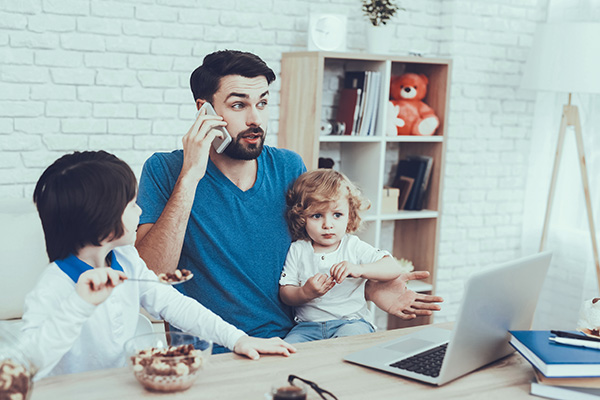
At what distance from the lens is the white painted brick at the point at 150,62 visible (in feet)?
9.96

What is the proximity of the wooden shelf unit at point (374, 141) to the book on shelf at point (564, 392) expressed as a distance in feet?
6.45

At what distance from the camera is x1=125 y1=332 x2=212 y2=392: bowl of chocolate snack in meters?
1.22

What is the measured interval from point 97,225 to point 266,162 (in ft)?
2.89

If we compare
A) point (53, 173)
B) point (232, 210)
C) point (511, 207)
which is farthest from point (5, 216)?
point (511, 207)

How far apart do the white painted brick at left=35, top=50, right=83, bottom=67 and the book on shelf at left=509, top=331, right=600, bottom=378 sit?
86.4 inches

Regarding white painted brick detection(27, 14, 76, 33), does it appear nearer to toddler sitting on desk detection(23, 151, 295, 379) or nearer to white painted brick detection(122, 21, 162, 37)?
white painted brick detection(122, 21, 162, 37)

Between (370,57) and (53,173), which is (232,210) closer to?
(53,173)

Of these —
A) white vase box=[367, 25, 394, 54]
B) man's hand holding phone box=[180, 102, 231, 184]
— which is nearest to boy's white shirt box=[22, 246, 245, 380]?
man's hand holding phone box=[180, 102, 231, 184]

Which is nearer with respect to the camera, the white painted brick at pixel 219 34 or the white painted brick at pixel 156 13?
the white painted brick at pixel 156 13

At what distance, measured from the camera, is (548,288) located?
12.9ft

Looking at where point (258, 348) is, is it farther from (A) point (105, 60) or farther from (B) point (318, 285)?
(A) point (105, 60)

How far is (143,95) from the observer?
3.08 metres

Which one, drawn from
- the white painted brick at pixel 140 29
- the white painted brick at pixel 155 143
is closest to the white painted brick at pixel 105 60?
the white painted brick at pixel 140 29

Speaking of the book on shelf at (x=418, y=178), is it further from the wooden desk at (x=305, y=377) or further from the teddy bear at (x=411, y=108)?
the wooden desk at (x=305, y=377)
